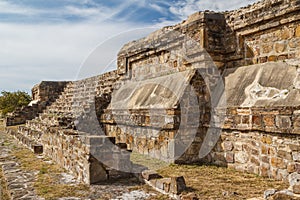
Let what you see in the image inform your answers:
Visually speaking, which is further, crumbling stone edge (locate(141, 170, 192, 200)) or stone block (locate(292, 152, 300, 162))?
stone block (locate(292, 152, 300, 162))

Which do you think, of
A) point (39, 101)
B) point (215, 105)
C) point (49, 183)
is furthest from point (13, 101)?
point (215, 105)

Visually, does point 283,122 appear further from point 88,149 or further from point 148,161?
point 88,149

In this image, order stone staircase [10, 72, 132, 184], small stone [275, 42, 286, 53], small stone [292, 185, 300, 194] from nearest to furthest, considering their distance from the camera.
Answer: small stone [292, 185, 300, 194], stone staircase [10, 72, 132, 184], small stone [275, 42, 286, 53]

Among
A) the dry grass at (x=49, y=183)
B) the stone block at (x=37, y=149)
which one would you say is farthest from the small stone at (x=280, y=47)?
the stone block at (x=37, y=149)

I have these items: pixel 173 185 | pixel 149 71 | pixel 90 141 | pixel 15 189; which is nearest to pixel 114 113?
pixel 149 71

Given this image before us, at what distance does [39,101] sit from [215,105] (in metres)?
17.8

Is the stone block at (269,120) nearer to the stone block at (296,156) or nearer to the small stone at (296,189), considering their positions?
the stone block at (296,156)

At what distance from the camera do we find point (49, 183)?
5527 millimetres

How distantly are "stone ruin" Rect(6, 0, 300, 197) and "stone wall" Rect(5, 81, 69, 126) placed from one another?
39.7 feet

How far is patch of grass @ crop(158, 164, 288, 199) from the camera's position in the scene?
4.55 m

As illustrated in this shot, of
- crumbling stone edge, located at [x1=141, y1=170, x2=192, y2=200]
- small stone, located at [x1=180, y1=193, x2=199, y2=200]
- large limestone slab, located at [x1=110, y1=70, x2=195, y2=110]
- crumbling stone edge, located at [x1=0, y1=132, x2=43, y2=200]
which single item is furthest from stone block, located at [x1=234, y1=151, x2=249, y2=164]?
crumbling stone edge, located at [x1=0, y1=132, x2=43, y2=200]

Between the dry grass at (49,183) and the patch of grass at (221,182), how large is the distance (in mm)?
1792

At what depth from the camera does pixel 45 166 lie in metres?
7.12

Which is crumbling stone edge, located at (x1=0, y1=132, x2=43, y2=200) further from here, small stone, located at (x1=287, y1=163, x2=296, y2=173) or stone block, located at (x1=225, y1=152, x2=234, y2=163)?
small stone, located at (x1=287, y1=163, x2=296, y2=173)
